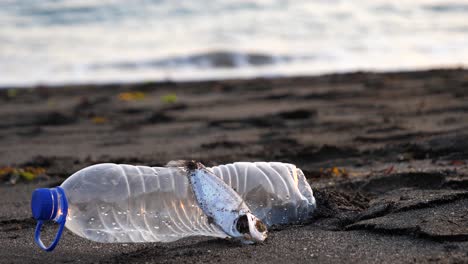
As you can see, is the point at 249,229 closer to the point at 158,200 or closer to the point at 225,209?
the point at 225,209

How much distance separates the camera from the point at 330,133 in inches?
195

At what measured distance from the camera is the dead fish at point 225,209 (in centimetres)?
239

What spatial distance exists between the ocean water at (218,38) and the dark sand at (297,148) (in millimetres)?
1497

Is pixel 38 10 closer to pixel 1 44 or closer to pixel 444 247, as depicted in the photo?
pixel 1 44

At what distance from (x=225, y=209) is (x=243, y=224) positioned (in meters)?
0.07

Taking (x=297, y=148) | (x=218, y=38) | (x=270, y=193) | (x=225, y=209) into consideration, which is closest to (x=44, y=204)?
(x=225, y=209)

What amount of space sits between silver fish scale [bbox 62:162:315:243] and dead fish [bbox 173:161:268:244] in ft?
0.32

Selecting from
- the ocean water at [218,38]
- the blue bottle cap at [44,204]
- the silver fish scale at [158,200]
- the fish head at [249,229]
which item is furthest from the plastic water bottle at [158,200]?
the ocean water at [218,38]

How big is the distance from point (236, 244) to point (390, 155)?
6.23 ft

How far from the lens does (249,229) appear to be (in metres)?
2.40

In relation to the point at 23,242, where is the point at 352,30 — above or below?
below

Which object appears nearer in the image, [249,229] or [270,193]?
[249,229]

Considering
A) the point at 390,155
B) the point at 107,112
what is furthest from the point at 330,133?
the point at 107,112

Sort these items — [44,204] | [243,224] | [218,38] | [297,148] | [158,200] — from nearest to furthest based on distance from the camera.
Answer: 1. [44,204]
2. [243,224]
3. [158,200]
4. [297,148]
5. [218,38]
